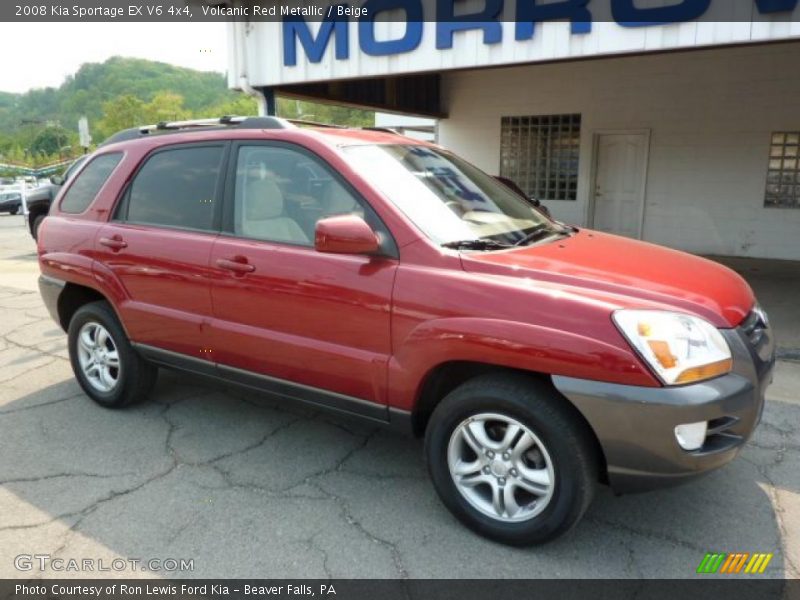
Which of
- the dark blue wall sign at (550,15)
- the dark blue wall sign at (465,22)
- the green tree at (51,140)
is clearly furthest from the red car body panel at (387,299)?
the green tree at (51,140)

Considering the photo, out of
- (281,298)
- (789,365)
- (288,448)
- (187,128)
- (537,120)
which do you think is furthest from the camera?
(537,120)

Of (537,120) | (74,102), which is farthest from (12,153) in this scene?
(537,120)

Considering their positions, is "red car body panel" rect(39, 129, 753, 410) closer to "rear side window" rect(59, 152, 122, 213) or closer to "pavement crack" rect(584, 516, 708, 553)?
"rear side window" rect(59, 152, 122, 213)

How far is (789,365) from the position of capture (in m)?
5.11

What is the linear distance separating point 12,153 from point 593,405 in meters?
112

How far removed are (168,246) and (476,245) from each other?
74.8 inches

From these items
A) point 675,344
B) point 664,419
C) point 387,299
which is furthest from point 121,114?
point 664,419

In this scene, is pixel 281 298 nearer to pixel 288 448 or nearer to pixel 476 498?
pixel 288 448

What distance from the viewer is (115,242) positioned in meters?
3.97

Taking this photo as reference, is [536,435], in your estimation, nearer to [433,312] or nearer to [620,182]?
[433,312]

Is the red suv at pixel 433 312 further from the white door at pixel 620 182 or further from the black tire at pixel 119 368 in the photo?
the white door at pixel 620 182

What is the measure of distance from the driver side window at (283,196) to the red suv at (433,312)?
0.01 m

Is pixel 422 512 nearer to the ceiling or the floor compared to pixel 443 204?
nearer to the floor

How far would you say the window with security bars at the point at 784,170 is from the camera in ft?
32.8
